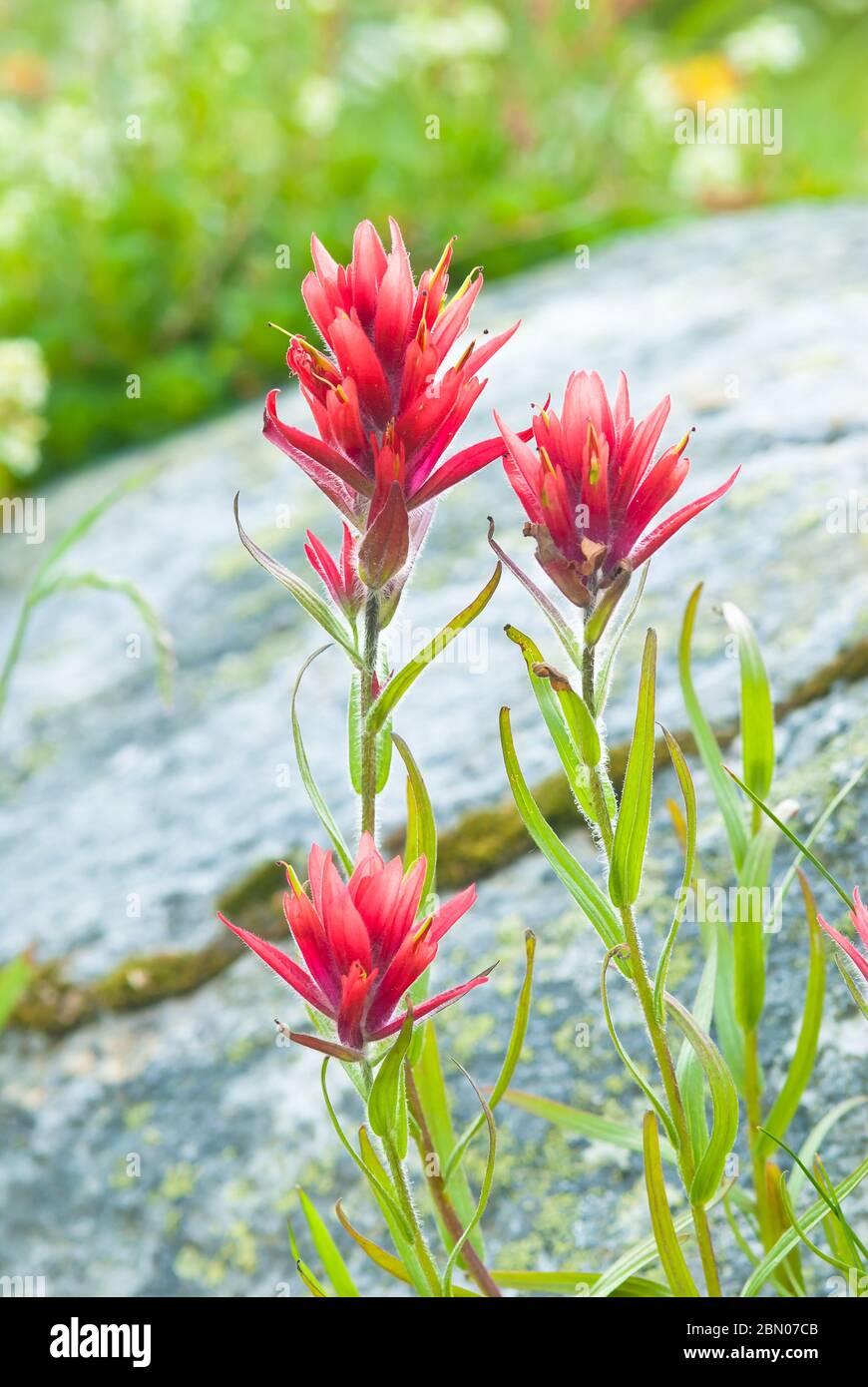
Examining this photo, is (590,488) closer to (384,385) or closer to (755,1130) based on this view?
(384,385)

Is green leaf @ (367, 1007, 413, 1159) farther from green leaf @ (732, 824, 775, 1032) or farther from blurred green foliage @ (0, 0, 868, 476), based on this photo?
blurred green foliage @ (0, 0, 868, 476)

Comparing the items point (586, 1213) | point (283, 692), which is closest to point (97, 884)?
point (283, 692)

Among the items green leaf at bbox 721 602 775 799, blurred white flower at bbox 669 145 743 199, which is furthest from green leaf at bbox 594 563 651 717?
blurred white flower at bbox 669 145 743 199

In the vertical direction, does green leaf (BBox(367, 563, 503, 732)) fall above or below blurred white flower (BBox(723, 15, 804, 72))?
below

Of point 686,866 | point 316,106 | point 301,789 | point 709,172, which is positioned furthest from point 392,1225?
point 709,172

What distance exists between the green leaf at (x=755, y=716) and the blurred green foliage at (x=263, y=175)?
68.0 inches

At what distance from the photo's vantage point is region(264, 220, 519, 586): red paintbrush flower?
64cm

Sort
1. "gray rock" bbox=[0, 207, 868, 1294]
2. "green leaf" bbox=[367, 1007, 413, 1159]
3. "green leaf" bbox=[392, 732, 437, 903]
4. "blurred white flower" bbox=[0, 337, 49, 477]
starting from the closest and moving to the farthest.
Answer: "green leaf" bbox=[367, 1007, 413, 1159] → "green leaf" bbox=[392, 732, 437, 903] → "gray rock" bbox=[0, 207, 868, 1294] → "blurred white flower" bbox=[0, 337, 49, 477]

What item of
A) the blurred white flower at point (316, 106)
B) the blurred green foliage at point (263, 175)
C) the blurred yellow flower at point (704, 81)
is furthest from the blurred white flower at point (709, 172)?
the blurred white flower at point (316, 106)

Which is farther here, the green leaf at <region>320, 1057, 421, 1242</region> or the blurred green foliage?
the blurred green foliage

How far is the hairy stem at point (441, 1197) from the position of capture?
77 centimetres

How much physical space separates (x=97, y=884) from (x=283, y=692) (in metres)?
0.36

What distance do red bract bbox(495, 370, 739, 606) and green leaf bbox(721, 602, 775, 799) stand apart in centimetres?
25

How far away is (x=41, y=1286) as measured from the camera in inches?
50.0
